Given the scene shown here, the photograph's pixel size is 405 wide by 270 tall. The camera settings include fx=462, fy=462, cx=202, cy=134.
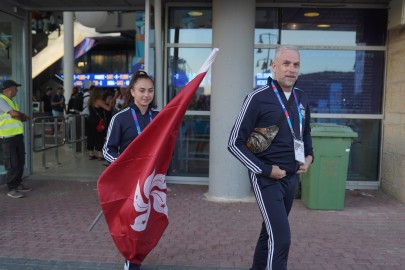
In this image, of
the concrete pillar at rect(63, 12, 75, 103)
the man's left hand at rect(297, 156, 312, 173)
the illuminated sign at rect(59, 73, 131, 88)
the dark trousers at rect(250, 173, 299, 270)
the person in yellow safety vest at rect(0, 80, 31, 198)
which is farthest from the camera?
the illuminated sign at rect(59, 73, 131, 88)

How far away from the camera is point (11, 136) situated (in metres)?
7.00

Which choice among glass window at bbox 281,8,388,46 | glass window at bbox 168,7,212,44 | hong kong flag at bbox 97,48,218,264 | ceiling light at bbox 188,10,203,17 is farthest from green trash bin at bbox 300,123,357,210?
hong kong flag at bbox 97,48,218,264

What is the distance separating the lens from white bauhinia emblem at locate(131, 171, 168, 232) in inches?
144

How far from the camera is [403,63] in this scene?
23.4 feet

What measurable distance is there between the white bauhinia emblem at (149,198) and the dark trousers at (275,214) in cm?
84

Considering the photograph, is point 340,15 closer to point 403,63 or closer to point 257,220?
point 403,63

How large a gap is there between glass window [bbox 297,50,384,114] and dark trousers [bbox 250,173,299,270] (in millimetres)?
4862

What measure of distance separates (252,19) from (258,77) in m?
1.42

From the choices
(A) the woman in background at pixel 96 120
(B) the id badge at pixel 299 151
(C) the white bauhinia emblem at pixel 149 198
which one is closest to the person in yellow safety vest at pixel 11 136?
(A) the woman in background at pixel 96 120

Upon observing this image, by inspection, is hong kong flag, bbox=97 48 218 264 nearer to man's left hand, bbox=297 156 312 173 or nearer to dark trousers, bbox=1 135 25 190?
man's left hand, bbox=297 156 312 173

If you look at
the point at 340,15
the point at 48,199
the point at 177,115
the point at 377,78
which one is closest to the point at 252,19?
the point at 340,15

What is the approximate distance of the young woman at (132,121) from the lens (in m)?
3.87

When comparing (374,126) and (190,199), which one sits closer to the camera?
(190,199)

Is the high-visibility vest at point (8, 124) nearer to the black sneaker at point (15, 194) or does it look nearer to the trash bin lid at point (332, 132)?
the black sneaker at point (15, 194)
